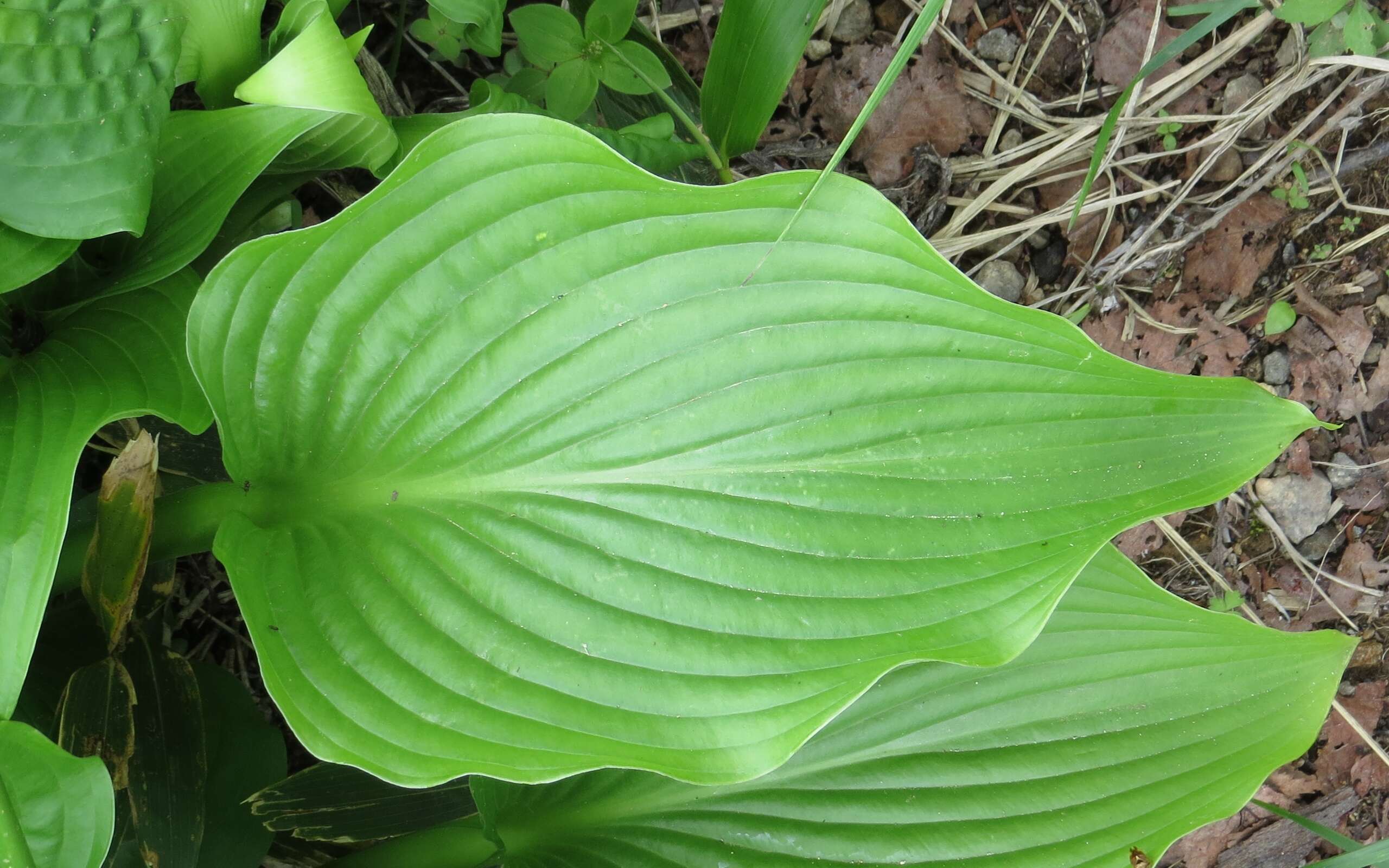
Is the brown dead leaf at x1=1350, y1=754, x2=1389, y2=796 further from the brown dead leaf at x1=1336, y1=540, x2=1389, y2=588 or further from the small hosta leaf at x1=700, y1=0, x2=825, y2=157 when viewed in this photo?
the small hosta leaf at x1=700, y1=0, x2=825, y2=157

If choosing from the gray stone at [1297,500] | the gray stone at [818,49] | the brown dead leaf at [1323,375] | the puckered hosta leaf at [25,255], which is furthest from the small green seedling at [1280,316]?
the puckered hosta leaf at [25,255]

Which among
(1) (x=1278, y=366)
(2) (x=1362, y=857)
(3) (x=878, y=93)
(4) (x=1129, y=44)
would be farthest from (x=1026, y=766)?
(4) (x=1129, y=44)

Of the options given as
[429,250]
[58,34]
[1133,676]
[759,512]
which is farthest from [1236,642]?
[58,34]

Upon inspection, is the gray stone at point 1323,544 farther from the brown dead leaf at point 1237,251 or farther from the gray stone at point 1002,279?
the gray stone at point 1002,279

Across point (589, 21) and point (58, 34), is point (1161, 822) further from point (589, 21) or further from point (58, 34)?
point (58, 34)

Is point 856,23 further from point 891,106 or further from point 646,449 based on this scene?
point 646,449

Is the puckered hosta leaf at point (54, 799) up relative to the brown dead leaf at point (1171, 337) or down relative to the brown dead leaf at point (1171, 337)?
down
